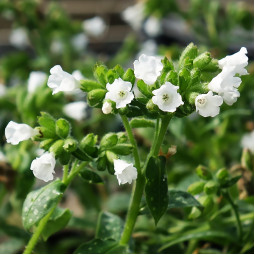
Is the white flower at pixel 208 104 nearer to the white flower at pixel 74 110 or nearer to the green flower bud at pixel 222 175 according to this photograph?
the green flower bud at pixel 222 175

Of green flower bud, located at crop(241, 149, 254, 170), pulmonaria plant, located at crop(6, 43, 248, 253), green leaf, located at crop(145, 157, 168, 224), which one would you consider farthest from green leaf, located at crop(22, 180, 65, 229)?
green flower bud, located at crop(241, 149, 254, 170)

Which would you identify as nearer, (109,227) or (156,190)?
(156,190)

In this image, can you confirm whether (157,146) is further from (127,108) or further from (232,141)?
(232,141)

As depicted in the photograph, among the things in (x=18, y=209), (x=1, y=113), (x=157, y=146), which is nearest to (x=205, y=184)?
(x=157, y=146)

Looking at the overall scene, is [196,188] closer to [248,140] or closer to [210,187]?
[210,187]

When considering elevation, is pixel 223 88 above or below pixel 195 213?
above

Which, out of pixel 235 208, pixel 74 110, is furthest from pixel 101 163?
pixel 74 110

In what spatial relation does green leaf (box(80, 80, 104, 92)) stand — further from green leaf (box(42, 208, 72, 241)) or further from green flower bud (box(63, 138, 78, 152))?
green leaf (box(42, 208, 72, 241))
